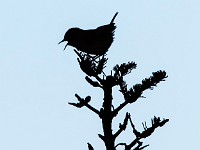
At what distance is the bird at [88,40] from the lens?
787cm

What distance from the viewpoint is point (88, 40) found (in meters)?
7.91

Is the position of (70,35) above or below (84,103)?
above

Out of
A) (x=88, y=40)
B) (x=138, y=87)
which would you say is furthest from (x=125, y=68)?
(x=88, y=40)

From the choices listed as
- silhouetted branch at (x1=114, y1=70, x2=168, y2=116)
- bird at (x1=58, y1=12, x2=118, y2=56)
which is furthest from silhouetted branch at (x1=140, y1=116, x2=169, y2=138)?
bird at (x1=58, y1=12, x2=118, y2=56)

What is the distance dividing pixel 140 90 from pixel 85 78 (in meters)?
1.04

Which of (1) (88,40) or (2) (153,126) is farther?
(1) (88,40)

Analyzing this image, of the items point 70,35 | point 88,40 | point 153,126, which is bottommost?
point 153,126

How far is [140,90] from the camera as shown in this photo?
587 cm

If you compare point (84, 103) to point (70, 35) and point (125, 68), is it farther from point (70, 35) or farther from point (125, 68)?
point (70, 35)

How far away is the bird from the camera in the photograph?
25.8 feet

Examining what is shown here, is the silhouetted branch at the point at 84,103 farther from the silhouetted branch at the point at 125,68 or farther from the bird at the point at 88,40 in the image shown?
the bird at the point at 88,40

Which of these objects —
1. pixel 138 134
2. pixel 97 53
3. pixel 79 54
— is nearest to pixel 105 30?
pixel 97 53

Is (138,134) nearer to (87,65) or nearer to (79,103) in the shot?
(79,103)

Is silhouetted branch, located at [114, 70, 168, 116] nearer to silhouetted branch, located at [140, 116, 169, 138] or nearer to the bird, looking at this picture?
silhouetted branch, located at [140, 116, 169, 138]
